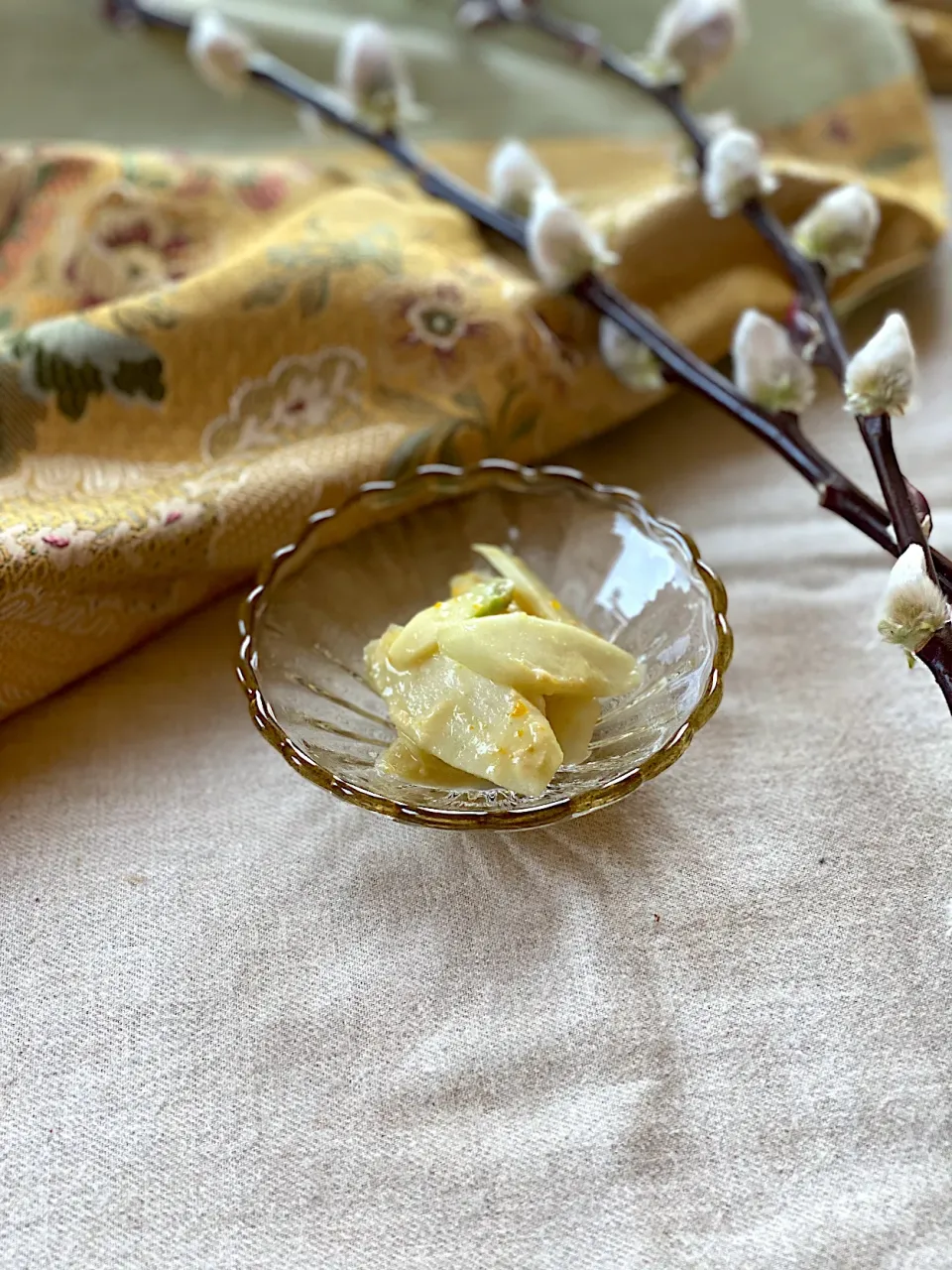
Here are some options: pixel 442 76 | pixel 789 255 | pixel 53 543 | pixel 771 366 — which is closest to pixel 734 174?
pixel 789 255

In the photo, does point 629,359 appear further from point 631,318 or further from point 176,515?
point 176,515

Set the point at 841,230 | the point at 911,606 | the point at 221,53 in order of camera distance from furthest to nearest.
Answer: the point at 221,53
the point at 841,230
the point at 911,606

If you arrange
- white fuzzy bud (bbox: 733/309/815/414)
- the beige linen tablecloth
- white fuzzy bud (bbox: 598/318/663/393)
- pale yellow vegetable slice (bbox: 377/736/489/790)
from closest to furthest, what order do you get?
1. the beige linen tablecloth
2. pale yellow vegetable slice (bbox: 377/736/489/790)
3. white fuzzy bud (bbox: 733/309/815/414)
4. white fuzzy bud (bbox: 598/318/663/393)

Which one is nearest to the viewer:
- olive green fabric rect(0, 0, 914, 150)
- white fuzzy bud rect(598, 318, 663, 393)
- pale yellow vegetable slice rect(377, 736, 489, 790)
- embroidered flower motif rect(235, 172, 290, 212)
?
pale yellow vegetable slice rect(377, 736, 489, 790)

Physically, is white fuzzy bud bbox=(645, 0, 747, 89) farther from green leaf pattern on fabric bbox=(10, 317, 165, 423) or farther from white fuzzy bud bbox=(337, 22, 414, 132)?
green leaf pattern on fabric bbox=(10, 317, 165, 423)

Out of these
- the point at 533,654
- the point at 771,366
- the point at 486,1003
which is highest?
the point at 771,366

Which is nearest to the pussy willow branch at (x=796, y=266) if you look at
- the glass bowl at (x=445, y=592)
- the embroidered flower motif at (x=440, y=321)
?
the glass bowl at (x=445, y=592)

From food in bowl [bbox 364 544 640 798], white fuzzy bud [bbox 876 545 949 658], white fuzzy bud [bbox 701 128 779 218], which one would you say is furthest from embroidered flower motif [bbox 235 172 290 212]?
white fuzzy bud [bbox 876 545 949 658]
